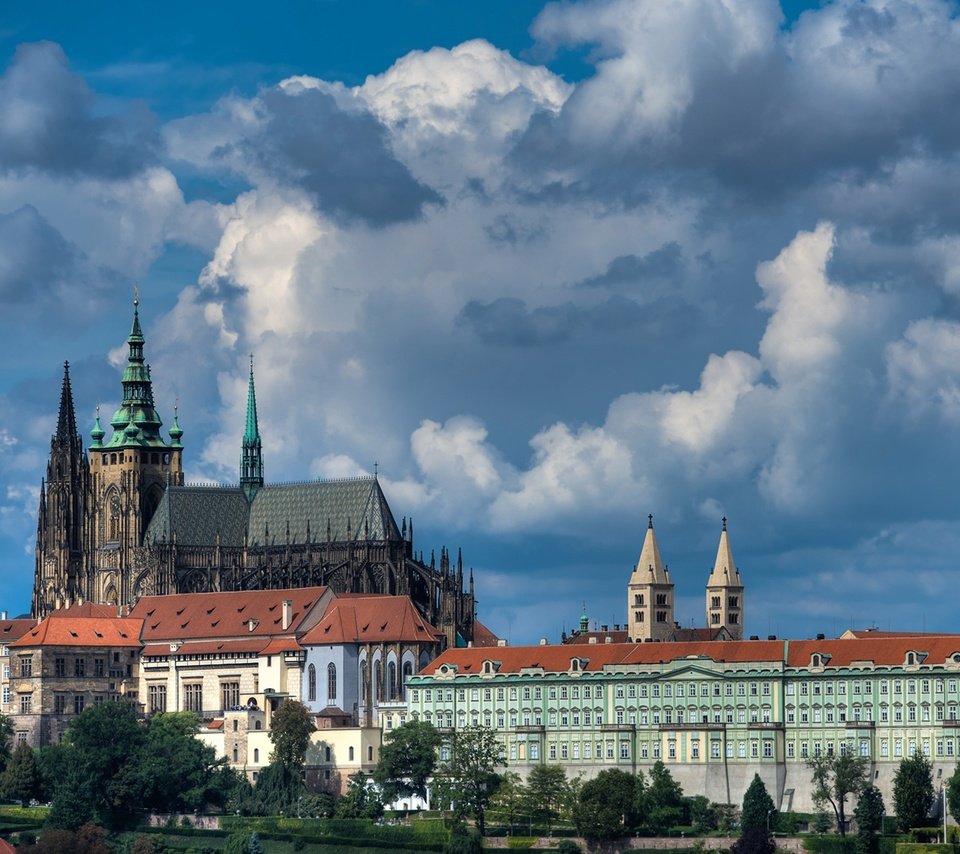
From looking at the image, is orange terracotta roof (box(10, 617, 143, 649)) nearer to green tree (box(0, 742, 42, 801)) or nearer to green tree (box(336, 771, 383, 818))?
green tree (box(0, 742, 42, 801))

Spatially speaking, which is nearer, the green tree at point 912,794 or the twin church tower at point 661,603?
the green tree at point 912,794

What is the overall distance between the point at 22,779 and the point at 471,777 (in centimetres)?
3014

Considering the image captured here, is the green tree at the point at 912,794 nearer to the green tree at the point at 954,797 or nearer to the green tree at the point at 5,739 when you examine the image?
the green tree at the point at 954,797

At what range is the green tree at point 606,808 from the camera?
478 feet

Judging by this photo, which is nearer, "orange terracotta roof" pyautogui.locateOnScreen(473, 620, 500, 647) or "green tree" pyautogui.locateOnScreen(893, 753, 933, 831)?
"green tree" pyautogui.locateOnScreen(893, 753, 933, 831)

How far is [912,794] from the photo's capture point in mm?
143375

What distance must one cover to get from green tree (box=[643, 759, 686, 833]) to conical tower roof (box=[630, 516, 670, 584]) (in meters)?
42.3

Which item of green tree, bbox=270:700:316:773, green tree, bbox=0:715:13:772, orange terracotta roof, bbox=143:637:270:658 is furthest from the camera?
orange terracotta roof, bbox=143:637:270:658

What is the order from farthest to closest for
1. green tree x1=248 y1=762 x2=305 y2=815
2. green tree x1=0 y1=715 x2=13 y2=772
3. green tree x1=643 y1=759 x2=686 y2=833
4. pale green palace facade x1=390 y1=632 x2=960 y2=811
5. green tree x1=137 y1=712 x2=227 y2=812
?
green tree x1=0 y1=715 x2=13 y2=772, green tree x1=137 y1=712 x2=227 y2=812, green tree x1=248 y1=762 x2=305 y2=815, pale green palace facade x1=390 y1=632 x2=960 y2=811, green tree x1=643 y1=759 x2=686 y2=833

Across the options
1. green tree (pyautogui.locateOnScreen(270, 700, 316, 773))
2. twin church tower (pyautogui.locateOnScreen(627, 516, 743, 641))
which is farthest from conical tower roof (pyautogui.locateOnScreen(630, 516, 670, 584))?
green tree (pyautogui.locateOnScreen(270, 700, 316, 773))

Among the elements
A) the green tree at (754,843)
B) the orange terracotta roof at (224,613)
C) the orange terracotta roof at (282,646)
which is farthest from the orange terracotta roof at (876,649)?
the orange terracotta roof at (224,613)

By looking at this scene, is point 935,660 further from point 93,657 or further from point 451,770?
point 93,657

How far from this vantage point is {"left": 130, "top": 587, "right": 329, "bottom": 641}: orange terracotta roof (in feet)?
608

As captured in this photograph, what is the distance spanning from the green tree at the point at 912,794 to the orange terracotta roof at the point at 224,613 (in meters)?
50.3
